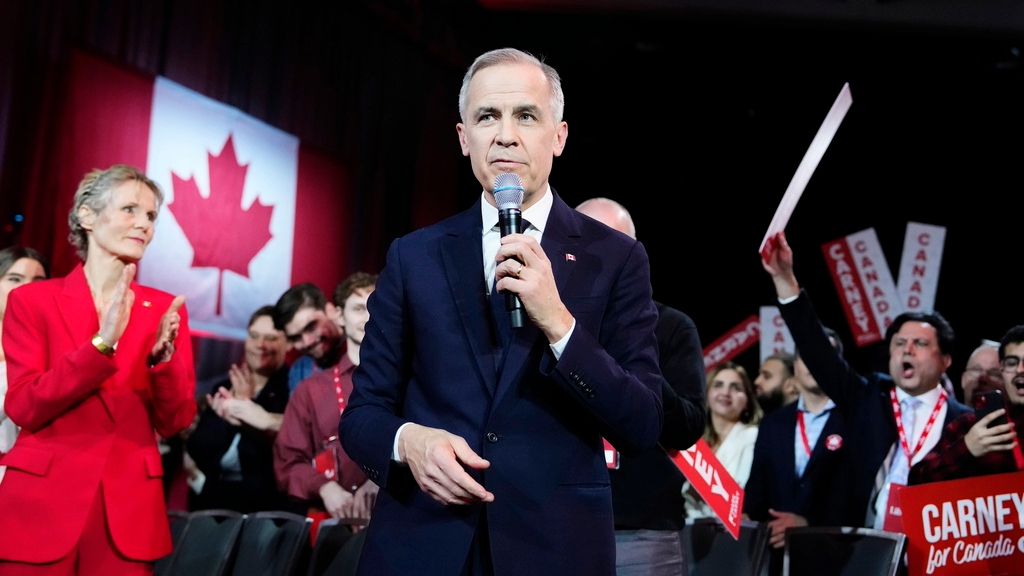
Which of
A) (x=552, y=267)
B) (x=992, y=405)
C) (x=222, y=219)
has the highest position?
(x=222, y=219)

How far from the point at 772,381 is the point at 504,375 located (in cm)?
541

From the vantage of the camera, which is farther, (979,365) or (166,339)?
(979,365)

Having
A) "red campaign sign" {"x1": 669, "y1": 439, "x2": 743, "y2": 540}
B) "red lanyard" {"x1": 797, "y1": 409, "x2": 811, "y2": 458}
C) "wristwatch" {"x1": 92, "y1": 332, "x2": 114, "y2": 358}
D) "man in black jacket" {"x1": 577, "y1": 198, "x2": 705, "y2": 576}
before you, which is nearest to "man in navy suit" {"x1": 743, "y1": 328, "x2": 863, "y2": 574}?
"red lanyard" {"x1": 797, "y1": 409, "x2": 811, "y2": 458}

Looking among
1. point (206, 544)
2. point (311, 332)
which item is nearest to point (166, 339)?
point (206, 544)

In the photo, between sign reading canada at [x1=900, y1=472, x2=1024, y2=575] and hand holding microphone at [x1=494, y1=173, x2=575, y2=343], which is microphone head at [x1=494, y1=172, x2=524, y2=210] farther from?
sign reading canada at [x1=900, y1=472, x2=1024, y2=575]

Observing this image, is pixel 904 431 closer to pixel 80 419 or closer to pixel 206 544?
pixel 206 544

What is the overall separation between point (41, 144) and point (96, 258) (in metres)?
3.15

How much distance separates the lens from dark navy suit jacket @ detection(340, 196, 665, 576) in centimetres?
154

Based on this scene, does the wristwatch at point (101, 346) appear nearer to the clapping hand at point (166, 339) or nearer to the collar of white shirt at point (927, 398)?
the clapping hand at point (166, 339)

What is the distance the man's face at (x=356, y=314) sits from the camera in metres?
3.98

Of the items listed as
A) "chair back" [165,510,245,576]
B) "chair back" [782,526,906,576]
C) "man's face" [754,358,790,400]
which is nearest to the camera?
"chair back" [782,526,906,576]

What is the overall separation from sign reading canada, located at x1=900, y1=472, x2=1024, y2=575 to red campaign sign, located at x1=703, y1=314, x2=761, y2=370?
637cm

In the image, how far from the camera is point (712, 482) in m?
2.98

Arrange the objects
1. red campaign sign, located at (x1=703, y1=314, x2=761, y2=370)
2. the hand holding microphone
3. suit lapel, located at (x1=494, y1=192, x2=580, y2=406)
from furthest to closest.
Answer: red campaign sign, located at (x1=703, y1=314, x2=761, y2=370), suit lapel, located at (x1=494, y1=192, x2=580, y2=406), the hand holding microphone
